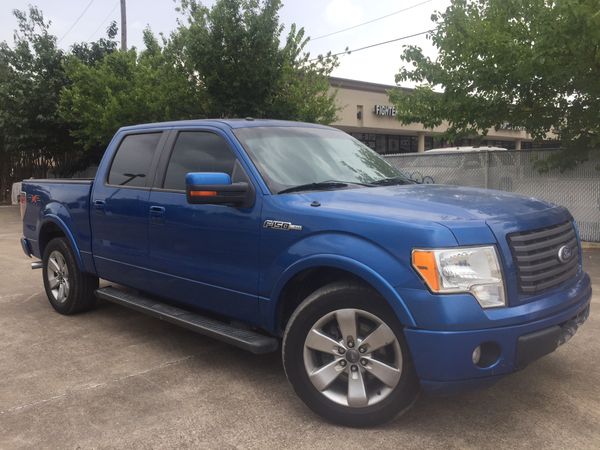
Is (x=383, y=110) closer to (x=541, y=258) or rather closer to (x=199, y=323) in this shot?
(x=199, y=323)

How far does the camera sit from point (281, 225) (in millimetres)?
3545

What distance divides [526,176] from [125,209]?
849cm

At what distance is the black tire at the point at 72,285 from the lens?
5672 millimetres

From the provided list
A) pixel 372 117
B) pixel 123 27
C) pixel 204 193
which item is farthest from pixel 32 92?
pixel 204 193

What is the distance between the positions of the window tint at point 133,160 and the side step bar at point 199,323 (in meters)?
0.99

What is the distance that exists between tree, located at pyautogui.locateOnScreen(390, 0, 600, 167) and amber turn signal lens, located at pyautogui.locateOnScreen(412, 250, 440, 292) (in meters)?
6.69

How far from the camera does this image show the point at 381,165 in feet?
15.4

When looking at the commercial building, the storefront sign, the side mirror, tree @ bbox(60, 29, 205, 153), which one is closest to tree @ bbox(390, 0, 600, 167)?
tree @ bbox(60, 29, 205, 153)

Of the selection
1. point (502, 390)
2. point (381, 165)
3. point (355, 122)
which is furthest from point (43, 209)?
point (355, 122)

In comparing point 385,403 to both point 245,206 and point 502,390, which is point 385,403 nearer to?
point 502,390

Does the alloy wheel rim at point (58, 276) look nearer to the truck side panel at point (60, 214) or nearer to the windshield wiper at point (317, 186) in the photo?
the truck side panel at point (60, 214)

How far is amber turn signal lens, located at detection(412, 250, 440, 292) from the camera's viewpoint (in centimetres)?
291

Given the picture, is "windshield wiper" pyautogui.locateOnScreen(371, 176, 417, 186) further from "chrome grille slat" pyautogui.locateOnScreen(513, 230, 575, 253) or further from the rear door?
the rear door

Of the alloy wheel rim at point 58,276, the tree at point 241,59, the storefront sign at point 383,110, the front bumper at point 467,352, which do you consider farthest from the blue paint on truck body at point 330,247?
the storefront sign at point 383,110
